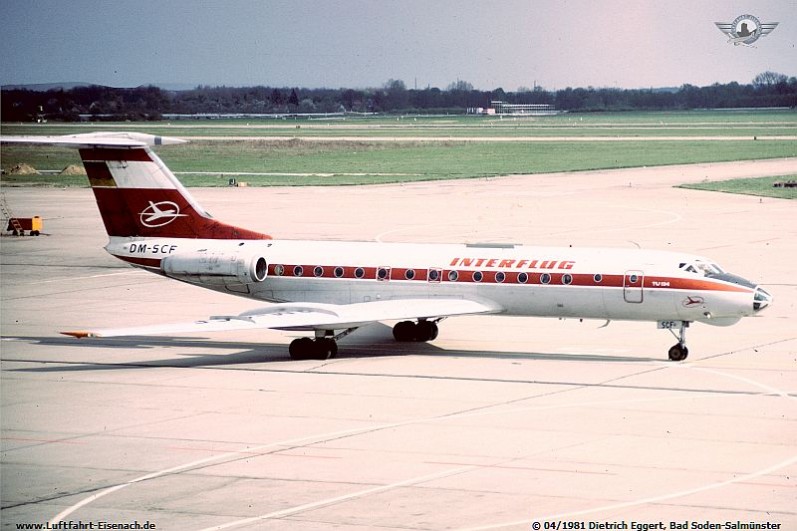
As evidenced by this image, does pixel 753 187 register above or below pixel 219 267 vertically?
below

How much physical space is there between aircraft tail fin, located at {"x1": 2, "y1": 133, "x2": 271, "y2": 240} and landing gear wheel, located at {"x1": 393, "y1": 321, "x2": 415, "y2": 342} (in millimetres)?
4705

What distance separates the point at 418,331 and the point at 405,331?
0.35m

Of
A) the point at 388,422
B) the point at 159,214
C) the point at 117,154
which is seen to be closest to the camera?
the point at 388,422

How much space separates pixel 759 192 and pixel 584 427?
178 feet

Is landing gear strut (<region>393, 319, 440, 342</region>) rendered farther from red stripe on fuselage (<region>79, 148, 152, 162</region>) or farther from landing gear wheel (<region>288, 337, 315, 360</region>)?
red stripe on fuselage (<region>79, 148, 152, 162</region>)

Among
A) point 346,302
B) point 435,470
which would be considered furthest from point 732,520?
point 346,302

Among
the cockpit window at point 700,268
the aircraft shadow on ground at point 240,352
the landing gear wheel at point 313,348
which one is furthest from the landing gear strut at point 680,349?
the landing gear wheel at point 313,348

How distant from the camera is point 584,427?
2217 centimetres

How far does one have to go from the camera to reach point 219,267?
98.8 ft

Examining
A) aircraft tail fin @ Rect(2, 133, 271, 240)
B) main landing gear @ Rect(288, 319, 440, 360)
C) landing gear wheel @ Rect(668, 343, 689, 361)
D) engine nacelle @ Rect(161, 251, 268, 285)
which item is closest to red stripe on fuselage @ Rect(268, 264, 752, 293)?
engine nacelle @ Rect(161, 251, 268, 285)

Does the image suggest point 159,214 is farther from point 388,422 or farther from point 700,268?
point 700,268

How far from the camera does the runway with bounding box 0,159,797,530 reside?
1769cm

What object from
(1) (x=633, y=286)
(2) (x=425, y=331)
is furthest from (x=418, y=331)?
(1) (x=633, y=286)

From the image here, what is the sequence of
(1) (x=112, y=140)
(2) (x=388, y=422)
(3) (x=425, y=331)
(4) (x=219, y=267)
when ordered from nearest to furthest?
(2) (x=388, y=422), (4) (x=219, y=267), (1) (x=112, y=140), (3) (x=425, y=331)
